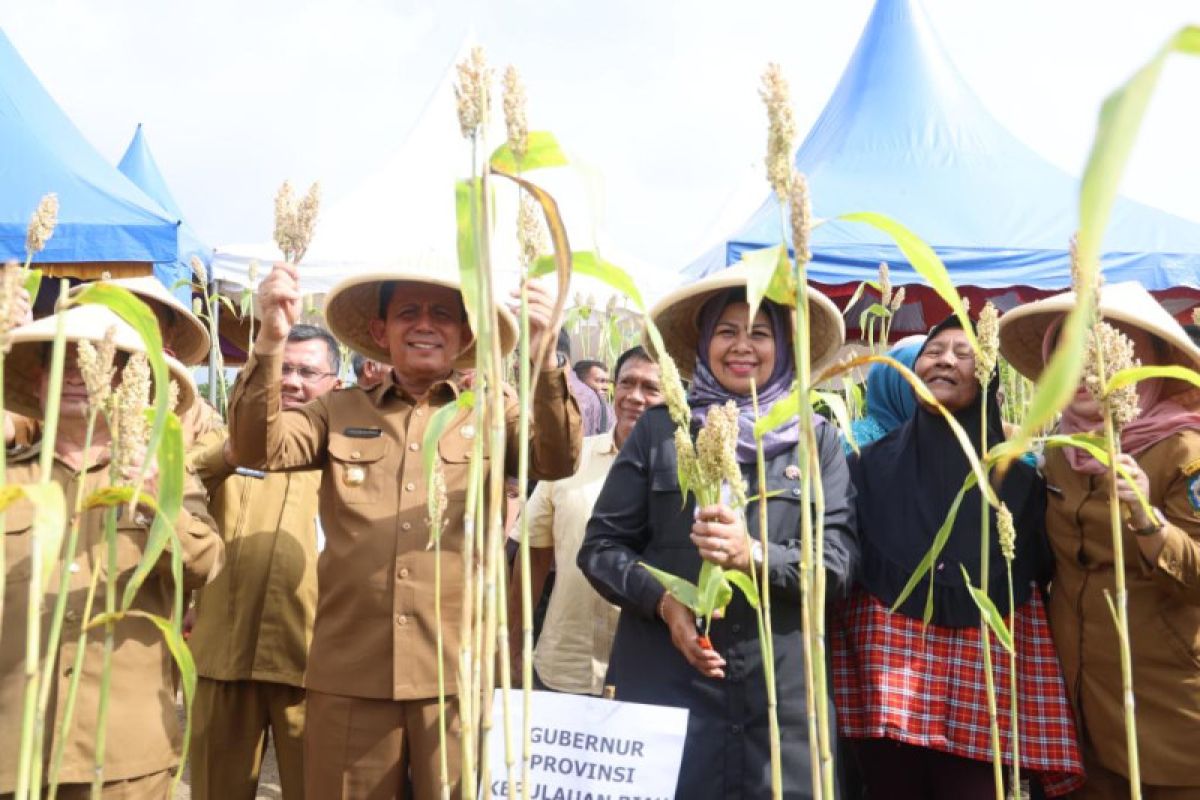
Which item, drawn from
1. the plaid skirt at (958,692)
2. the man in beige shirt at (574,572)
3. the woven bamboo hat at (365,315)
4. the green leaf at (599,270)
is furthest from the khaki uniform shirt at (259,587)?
the green leaf at (599,270)

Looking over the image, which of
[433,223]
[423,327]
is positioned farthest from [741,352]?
[433,223]

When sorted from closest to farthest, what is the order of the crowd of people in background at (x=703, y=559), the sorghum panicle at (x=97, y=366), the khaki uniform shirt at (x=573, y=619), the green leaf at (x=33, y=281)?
the sorghum panicle at (x=97, y=366) → the green leaf at (x=33, y=281) → the crowd of people in background at (x=703, y=559) → the khaki uniform shirt at (x=573, y=619)

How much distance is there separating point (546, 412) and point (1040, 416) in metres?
1.62

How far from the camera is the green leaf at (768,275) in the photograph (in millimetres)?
1118

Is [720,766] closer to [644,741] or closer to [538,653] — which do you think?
[644,741]

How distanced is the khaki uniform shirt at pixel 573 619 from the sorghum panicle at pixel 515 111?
194 cm

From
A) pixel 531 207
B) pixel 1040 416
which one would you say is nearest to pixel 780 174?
pixel 531 207

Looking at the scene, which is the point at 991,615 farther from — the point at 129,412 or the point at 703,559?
the point at 129,412

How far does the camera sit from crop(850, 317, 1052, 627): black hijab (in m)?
2.27

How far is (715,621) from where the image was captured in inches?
83.0

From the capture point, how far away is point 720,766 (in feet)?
6.70

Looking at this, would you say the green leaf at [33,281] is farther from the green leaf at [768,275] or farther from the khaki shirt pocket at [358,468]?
the khaki shirt pocket at [358,468]

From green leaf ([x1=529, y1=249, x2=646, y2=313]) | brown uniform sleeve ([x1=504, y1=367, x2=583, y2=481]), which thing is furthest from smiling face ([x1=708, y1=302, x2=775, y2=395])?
green leaf ([x1=529, y1=249, x2=646, y2=313])

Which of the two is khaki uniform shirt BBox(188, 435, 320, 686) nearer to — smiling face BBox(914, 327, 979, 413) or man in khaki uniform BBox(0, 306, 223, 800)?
man in khaki uniform BBox(0, 306, 223, 800)
